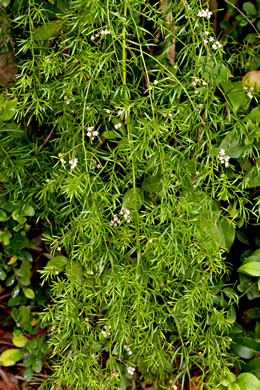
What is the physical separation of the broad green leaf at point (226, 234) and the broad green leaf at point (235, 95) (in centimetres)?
37

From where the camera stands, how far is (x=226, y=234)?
4.64 ft

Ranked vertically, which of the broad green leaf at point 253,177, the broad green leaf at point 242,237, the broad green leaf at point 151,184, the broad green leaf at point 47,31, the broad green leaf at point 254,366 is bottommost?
the broad green leaf at point 254,366

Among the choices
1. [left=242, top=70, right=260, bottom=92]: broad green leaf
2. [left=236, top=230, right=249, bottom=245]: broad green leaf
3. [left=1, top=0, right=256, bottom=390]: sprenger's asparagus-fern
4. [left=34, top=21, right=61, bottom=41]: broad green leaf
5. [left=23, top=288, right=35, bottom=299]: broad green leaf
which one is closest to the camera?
[left=1, top=0, right=256, bottom=390]: sprenger's asparagus-fern

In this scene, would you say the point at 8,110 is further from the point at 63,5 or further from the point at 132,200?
the point at 132,200

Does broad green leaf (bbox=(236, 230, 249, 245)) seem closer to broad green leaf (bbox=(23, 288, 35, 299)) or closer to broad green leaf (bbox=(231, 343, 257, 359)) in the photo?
broad green leaf (bbox=(231, 343, 257, 359))

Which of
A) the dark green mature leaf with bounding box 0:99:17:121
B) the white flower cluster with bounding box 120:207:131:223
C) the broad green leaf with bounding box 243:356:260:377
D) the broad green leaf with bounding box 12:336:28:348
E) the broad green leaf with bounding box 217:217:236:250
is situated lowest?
the broad green leaf with bounding box 12:336:28:348

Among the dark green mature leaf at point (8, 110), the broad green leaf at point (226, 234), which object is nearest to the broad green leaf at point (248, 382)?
the broad green leaf at point (226, 234)

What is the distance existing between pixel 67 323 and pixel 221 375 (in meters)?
0.55

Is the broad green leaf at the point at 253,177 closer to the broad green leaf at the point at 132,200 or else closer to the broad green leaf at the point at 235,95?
the broad green leaf at the point at 235,95

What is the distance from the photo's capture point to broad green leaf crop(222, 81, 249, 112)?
1.35 m

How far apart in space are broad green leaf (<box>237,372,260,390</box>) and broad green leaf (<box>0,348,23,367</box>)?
2.99 feet

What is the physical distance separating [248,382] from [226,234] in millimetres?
495

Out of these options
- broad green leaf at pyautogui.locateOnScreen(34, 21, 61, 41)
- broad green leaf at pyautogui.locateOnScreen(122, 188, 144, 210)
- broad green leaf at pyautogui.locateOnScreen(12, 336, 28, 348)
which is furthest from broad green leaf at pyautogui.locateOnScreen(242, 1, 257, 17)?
broad green leaf at pyautogui.locateOnScreen(12, 336, 28, 348)

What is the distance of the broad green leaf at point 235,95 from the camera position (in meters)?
1.35
